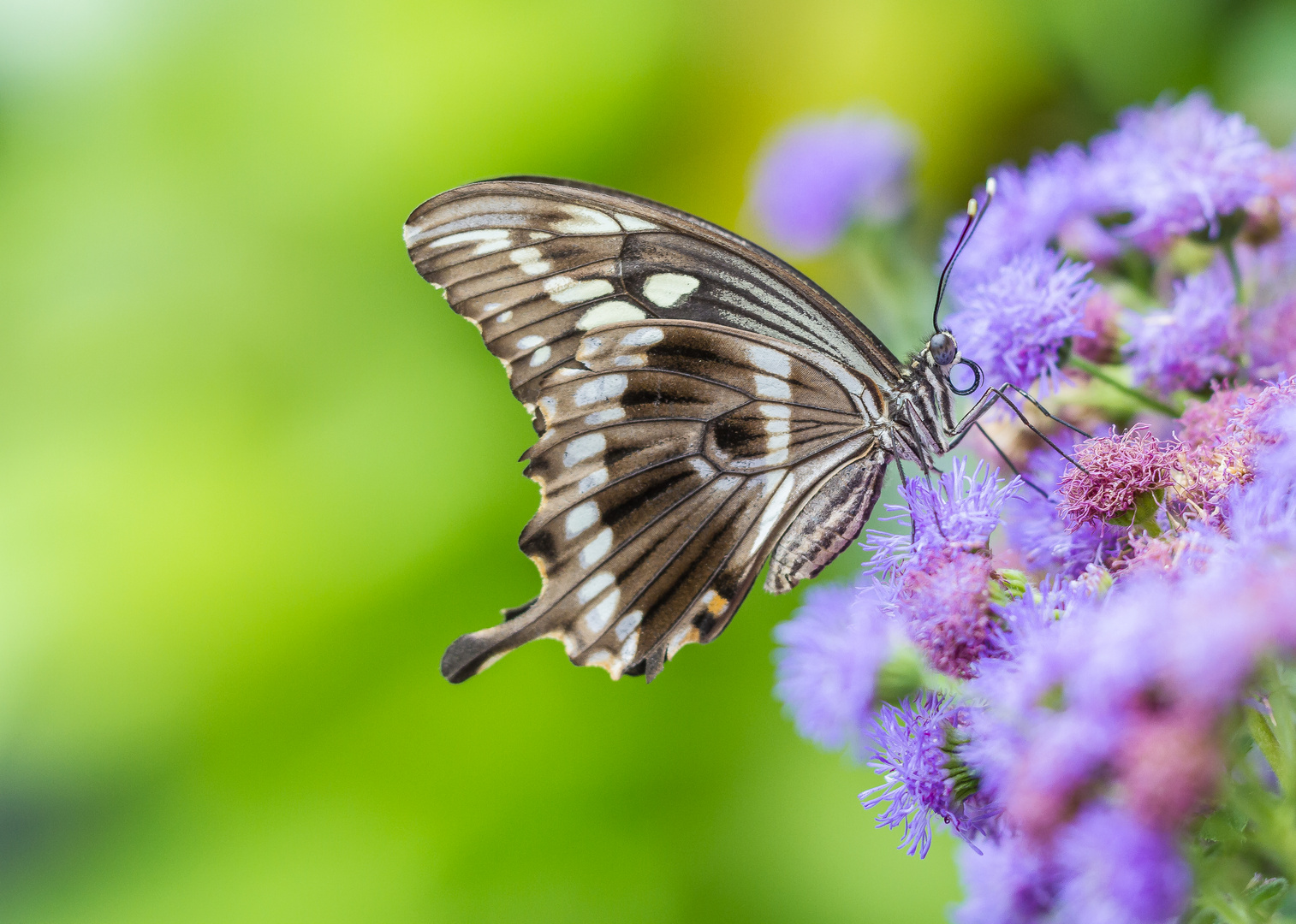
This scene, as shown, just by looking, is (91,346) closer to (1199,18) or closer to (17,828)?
(17,828)

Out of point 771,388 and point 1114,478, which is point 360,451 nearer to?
point 771,388

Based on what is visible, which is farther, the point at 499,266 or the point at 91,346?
the point at 91,346

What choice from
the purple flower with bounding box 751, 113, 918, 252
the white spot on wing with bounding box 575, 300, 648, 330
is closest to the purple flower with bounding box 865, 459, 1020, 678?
the white spot on wing with bounding box 575, 300, 648, 330

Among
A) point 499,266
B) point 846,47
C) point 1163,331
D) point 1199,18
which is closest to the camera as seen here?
point 1163,331

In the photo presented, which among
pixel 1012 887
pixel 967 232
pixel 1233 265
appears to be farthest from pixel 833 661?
pixel 1233 265

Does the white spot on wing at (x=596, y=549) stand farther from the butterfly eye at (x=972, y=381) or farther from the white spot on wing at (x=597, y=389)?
the butterfly eye at (x=972, y=381)

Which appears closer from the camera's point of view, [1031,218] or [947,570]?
[947,570]

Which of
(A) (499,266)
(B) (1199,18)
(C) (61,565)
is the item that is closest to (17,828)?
(C) (61,565)
